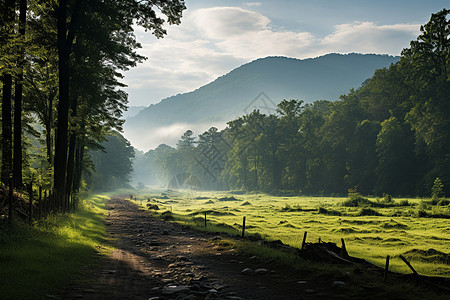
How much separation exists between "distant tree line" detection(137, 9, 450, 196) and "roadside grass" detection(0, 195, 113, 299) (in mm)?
57386

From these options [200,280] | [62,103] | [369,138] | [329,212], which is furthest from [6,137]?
[369,138]

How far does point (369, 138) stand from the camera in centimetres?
7175

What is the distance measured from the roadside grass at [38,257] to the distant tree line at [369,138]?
2259 inches

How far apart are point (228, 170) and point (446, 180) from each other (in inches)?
3423

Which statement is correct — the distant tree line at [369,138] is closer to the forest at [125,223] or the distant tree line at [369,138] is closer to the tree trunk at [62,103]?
the forest at [125,223]

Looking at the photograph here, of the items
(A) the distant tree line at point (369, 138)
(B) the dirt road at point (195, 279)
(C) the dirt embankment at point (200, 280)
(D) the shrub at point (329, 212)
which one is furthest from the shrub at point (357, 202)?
(C) the dirt embankment at point (200, 280)

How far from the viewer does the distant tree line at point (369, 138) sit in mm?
55438

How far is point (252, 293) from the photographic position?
8133mm

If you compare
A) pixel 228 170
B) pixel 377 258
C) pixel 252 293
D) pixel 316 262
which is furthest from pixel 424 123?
pixel 228 170

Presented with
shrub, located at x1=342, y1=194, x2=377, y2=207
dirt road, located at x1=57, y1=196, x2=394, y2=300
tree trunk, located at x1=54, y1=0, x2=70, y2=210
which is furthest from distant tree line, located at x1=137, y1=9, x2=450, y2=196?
tree trunk, located at x1=54, y1=0, x2=70, y2=210

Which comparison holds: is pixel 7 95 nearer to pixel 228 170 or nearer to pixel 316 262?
pixel 316 262

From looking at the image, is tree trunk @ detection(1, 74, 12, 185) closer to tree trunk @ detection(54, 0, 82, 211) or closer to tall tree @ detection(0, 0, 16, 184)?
tall tree @ detection(0, 0, 16, 184)

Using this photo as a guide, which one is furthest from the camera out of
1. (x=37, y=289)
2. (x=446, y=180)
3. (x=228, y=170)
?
(x=228, y=170)

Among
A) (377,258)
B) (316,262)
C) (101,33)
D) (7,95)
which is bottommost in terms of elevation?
(377,258)
